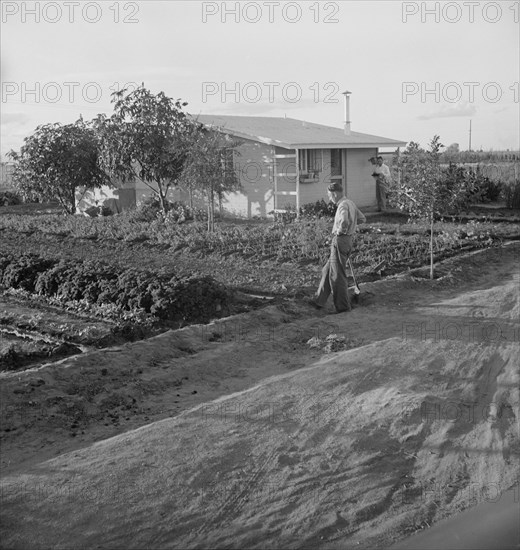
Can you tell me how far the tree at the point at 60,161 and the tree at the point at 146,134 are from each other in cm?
274

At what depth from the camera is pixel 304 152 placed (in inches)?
960

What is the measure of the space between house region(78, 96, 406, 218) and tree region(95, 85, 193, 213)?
965 millimetres

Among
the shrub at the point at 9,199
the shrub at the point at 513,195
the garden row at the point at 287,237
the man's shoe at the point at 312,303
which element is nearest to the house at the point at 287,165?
the garden row at the point at 287,237

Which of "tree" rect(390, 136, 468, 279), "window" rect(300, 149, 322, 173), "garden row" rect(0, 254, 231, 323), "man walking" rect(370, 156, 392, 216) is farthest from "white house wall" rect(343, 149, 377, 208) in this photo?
"garden row" rect(0, 254, 231, 323)

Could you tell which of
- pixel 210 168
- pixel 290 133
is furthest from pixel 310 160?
pixel 210 168

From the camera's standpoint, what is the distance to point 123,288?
35.8 ft

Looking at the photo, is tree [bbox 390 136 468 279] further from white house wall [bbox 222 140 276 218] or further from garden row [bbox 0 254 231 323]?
white house wall [bbox 222 140 276 218]

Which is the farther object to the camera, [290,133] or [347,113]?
[347,113]

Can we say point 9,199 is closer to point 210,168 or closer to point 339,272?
point 210,168

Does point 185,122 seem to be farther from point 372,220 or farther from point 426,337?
point 426,337

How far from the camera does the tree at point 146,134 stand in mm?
22000

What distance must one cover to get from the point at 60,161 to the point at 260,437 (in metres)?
21.3

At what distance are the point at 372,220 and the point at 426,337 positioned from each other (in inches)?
573

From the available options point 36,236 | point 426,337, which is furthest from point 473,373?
point 36,236
